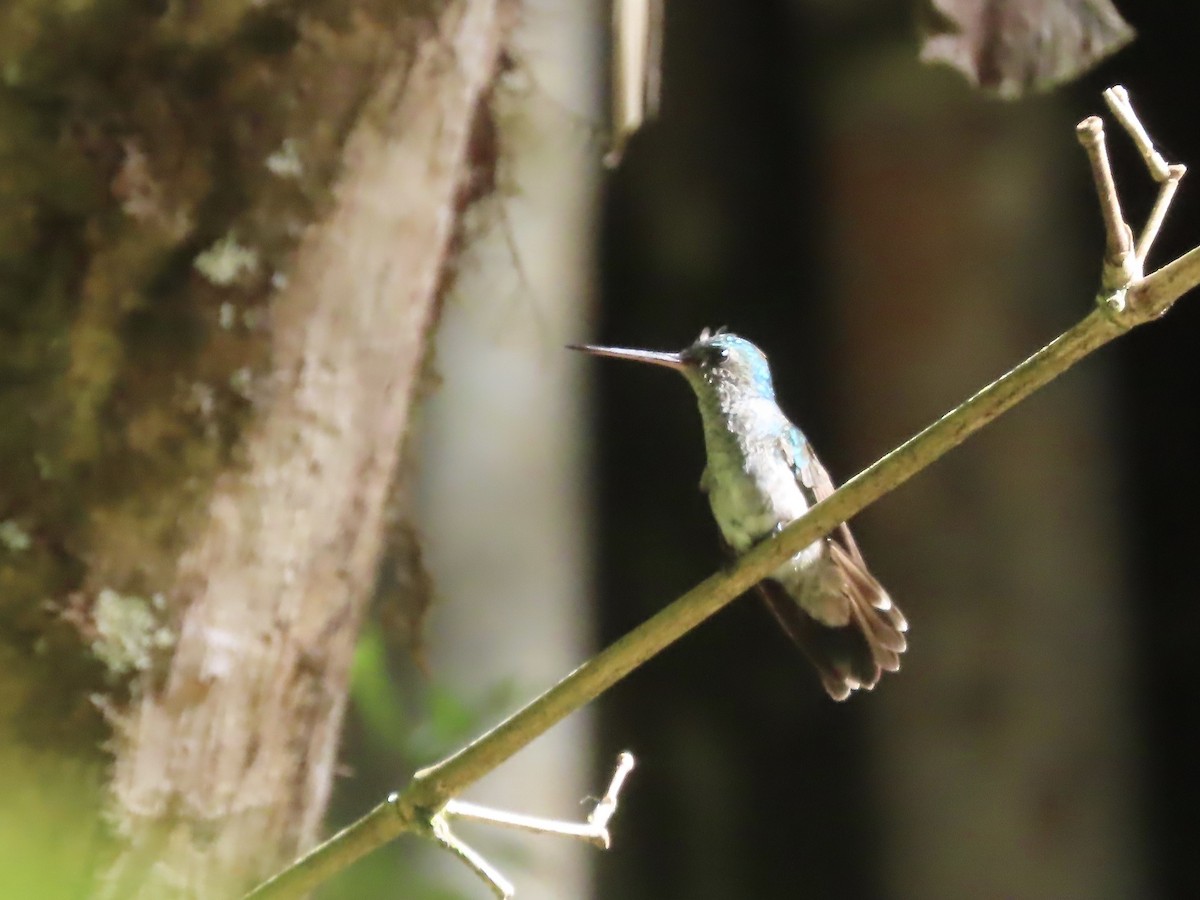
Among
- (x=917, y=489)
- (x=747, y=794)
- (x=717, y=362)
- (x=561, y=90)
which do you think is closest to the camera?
(x=717, y=362)

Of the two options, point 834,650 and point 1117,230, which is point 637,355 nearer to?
point 834,650

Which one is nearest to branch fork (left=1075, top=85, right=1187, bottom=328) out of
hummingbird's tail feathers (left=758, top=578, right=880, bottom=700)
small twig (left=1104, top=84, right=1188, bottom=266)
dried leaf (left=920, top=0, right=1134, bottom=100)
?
small twig (left=1104, top=84, right=1188, bottom=266)

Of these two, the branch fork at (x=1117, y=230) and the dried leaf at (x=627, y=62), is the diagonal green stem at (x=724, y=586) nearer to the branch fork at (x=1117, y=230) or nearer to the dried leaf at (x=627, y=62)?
the branch fork at (x=1117, y=230)

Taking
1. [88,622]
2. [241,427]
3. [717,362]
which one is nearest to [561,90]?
[717,362]

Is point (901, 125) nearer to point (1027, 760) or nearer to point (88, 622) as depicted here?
point (1027, 760)

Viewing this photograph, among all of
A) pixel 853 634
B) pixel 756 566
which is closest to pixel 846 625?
pixel 853 634

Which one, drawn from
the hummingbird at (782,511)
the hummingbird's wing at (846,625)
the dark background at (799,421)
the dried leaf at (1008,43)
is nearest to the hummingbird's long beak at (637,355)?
the hummingbird at (782,511)
